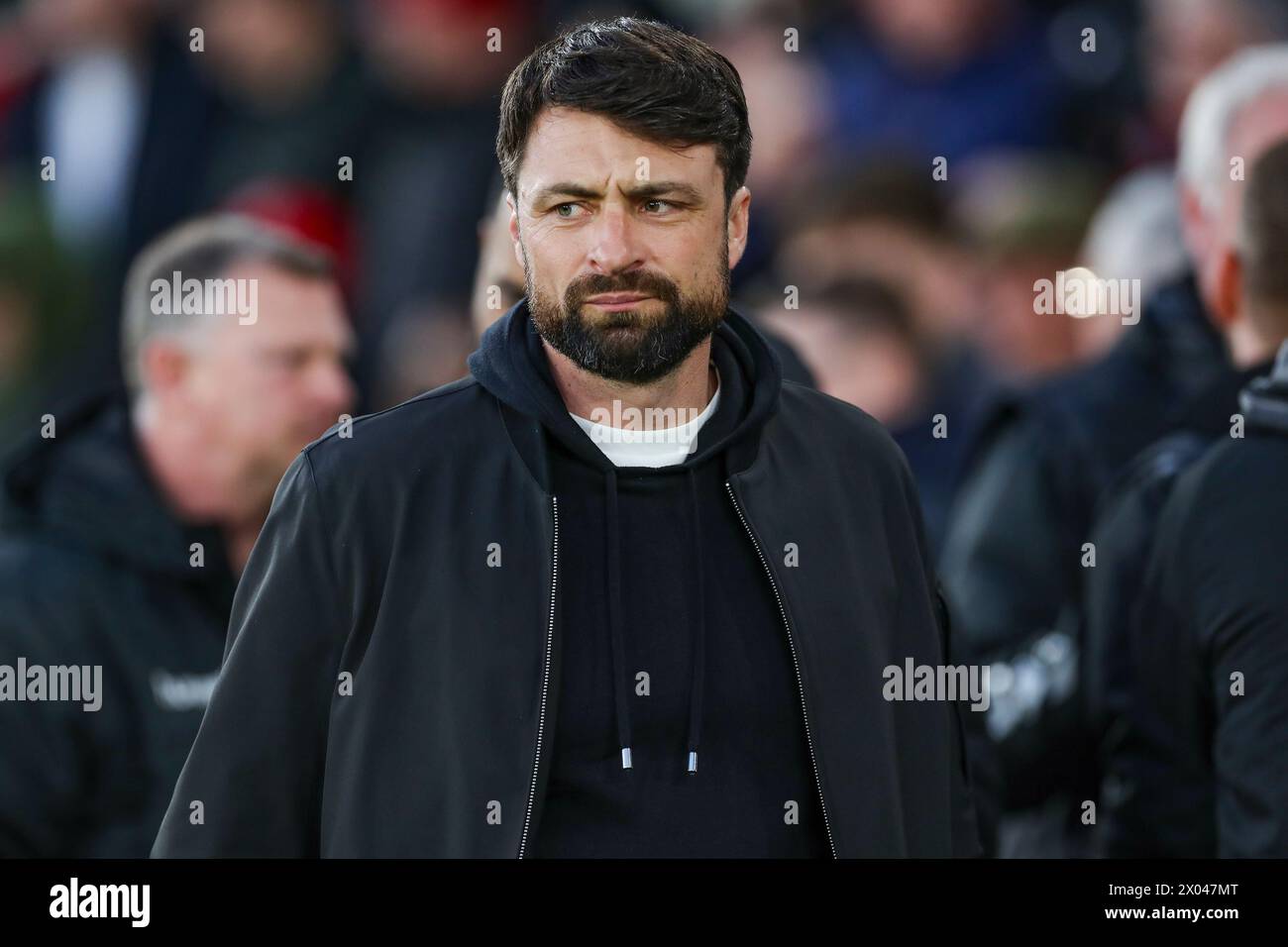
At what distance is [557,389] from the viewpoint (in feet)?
8.82

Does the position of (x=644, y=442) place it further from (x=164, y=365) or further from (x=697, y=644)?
(x=164, y=365)

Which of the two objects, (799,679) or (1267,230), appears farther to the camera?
(1267,230)

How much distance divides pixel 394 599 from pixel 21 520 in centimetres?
176

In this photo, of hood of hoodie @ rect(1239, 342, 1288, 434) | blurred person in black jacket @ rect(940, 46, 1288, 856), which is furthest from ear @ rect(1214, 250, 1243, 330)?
blurred person in black jacket @ rect(940, 46, 1288, 856)

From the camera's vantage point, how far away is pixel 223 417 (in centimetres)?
429

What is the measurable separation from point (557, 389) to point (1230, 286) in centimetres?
154

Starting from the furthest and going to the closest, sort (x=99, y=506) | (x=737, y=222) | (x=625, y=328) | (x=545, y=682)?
(x=99, y=506), (x=737, y=222), (x=625, y=328), (x=545, y=682)

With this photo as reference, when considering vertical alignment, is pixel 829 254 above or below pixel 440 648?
above

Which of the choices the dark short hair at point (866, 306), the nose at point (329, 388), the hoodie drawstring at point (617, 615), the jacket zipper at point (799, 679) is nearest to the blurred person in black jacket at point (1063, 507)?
the dark short hair at point (866, 306)

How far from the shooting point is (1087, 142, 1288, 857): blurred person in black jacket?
314cm

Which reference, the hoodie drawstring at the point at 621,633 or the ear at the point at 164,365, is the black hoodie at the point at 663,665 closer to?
the hoodie drawstring at the point at 621,633

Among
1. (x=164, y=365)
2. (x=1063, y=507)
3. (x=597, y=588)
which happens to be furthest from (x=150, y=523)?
(x=1063, y=507)

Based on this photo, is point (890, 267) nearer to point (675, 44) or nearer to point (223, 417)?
point (223, 417)

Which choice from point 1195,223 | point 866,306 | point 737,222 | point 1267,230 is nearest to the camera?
point 737,222
